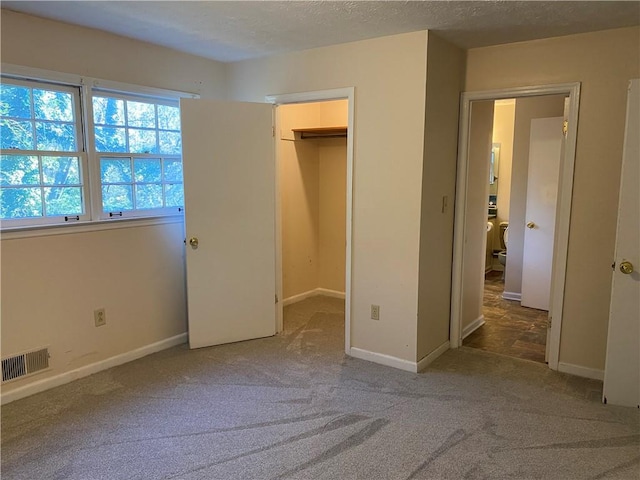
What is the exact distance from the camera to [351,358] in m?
3.59

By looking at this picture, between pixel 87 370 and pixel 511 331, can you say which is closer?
Answer: pixel 87 370

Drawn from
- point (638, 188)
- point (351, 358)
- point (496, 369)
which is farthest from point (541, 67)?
point (351, 358)

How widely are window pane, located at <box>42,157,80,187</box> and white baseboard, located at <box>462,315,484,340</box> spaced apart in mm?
3321

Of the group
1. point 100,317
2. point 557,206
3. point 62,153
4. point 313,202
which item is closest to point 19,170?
point 62,153

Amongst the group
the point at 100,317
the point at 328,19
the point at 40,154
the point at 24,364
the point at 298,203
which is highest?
the point at 328,19

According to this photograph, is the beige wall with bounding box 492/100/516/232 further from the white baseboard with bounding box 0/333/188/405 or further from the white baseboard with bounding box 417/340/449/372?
the white baseboard with bounding box 0/333/188/405

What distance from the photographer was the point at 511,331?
14.0 feet

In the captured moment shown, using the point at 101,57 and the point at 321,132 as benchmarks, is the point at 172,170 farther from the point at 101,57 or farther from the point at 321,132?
the point at 321,132

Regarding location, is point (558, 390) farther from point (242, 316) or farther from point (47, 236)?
point (47, 236)

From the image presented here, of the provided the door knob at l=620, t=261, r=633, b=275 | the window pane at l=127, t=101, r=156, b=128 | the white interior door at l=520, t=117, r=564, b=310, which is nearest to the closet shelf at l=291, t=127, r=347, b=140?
the window pane at l=127, t=101, r=156, b=128

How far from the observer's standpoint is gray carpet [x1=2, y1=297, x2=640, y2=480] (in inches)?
89.2

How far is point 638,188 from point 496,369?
5.06ft

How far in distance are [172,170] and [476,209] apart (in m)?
→ 2.63

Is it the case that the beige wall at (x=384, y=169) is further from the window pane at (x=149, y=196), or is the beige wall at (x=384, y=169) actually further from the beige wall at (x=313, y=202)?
the window pane at (x=149, y=196)
